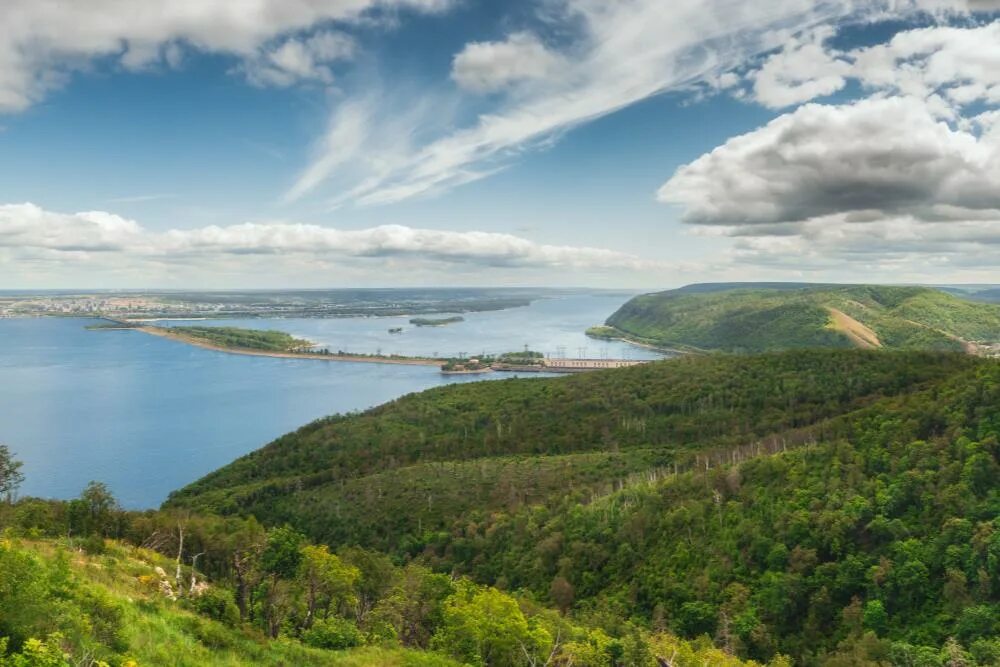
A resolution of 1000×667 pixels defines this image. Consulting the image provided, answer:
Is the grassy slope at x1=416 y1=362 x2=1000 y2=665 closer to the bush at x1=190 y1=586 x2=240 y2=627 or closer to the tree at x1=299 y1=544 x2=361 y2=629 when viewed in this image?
the tree at x1=299 y1=544 x2=361 y2=629

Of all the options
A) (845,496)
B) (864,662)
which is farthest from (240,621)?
(845,496)

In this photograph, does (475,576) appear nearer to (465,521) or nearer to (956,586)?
(465,521)

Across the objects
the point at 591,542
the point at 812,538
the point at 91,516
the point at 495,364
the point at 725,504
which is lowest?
the point at 591,542

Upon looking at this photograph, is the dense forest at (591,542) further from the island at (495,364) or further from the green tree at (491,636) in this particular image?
the island at (495,364)

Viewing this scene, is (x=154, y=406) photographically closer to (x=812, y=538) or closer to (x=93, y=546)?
(x=93, y=546)

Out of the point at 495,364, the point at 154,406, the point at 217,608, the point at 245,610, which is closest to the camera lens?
the point at 217,608

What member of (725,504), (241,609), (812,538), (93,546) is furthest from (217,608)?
(725,504)

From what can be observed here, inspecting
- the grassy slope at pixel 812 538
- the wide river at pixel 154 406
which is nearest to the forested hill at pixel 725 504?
the grassy slope at pixel 812 538

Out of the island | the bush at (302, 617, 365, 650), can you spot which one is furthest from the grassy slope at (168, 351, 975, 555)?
the island
